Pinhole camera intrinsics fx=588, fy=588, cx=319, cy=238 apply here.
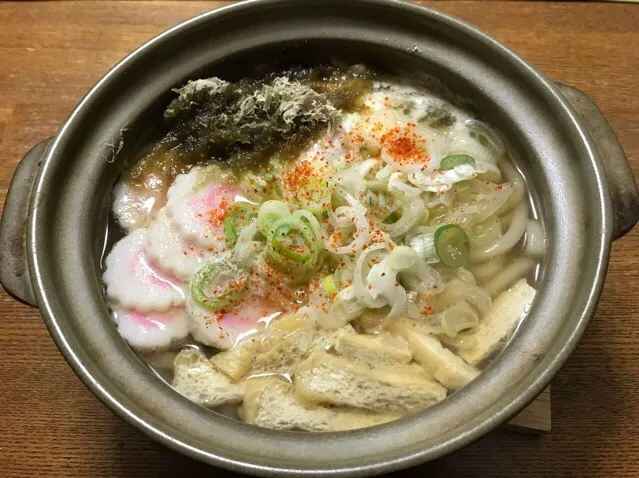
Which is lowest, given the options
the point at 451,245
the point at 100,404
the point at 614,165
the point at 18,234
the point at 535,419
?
the point at 100,404

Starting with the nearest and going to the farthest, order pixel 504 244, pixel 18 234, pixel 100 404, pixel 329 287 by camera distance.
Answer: pixel 18 234 → pixel 329 287 → pixel 504 244 → pixel 100 404

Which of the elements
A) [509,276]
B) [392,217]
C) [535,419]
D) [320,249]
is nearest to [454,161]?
[392,217]

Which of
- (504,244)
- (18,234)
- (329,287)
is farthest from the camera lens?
(504,244)

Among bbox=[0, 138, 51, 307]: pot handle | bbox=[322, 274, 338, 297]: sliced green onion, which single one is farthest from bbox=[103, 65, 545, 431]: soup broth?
bbox=[0, 138, 51, 307]: pot handle

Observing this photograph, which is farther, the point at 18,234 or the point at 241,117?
the point at 241,117

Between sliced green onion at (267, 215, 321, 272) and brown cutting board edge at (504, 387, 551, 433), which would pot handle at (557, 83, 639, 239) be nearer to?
brown cutting board edge at (504, 387, 551, 433)

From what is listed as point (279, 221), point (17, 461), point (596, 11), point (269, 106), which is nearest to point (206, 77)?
point (269, 106)

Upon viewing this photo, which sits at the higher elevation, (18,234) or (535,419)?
(18,234)

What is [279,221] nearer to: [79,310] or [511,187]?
[79,310]

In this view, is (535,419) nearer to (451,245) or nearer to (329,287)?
(451,245)
